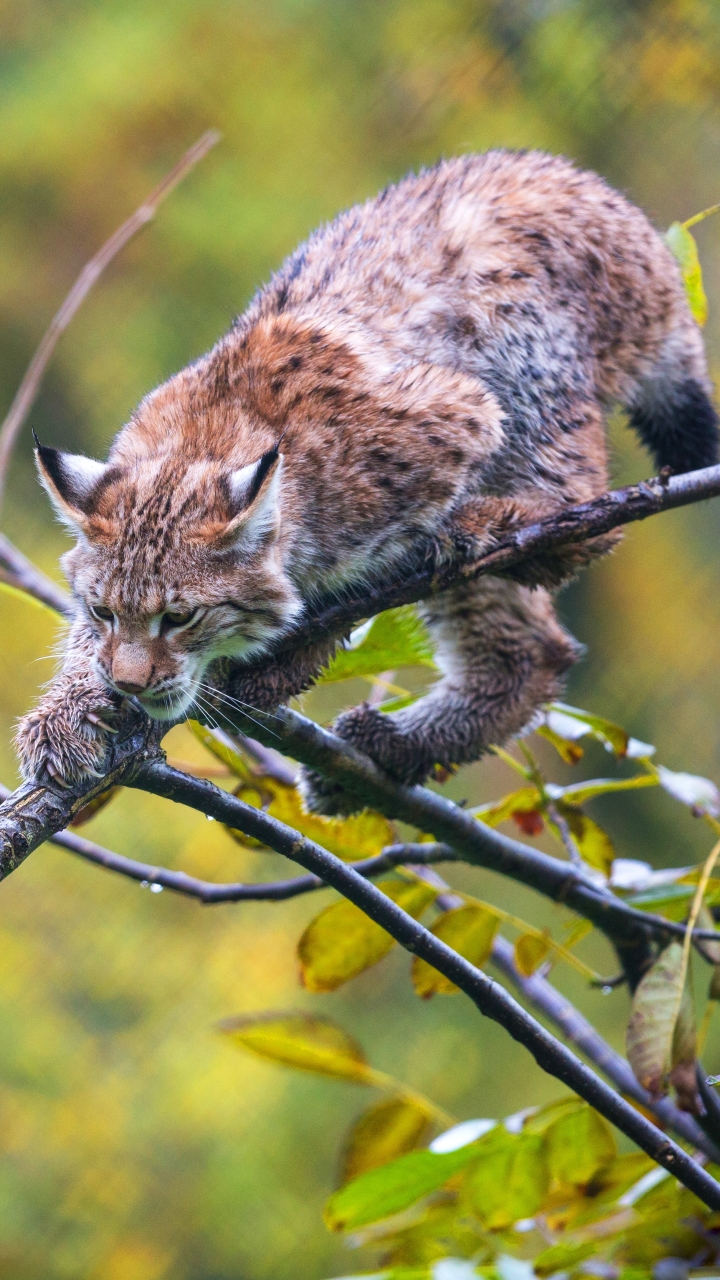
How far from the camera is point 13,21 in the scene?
3324 millimetres

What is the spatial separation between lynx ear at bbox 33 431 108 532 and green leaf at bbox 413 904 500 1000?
0.53 m

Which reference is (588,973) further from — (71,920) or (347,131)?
(347,131)

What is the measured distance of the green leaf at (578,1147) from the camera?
1.08 meters

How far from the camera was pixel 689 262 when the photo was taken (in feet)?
5.07

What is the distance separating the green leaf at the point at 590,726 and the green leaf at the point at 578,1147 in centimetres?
35

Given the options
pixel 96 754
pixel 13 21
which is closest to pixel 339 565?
pixel 96 754

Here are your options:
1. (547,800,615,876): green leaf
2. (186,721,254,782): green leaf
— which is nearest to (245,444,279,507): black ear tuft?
(186,721,254,782): green leaf

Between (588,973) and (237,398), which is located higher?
(237,398)

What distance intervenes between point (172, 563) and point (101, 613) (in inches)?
3.5

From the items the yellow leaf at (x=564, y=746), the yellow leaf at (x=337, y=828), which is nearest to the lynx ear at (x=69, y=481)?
the yellow leaf at (x=337, y=828)

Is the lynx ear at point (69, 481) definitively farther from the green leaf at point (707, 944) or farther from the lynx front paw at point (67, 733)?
the green leaf at point (707, 944)

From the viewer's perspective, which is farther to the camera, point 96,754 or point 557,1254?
point 96,754

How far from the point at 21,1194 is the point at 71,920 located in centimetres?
64

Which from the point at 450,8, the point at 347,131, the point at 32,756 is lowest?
the point at 32,756
